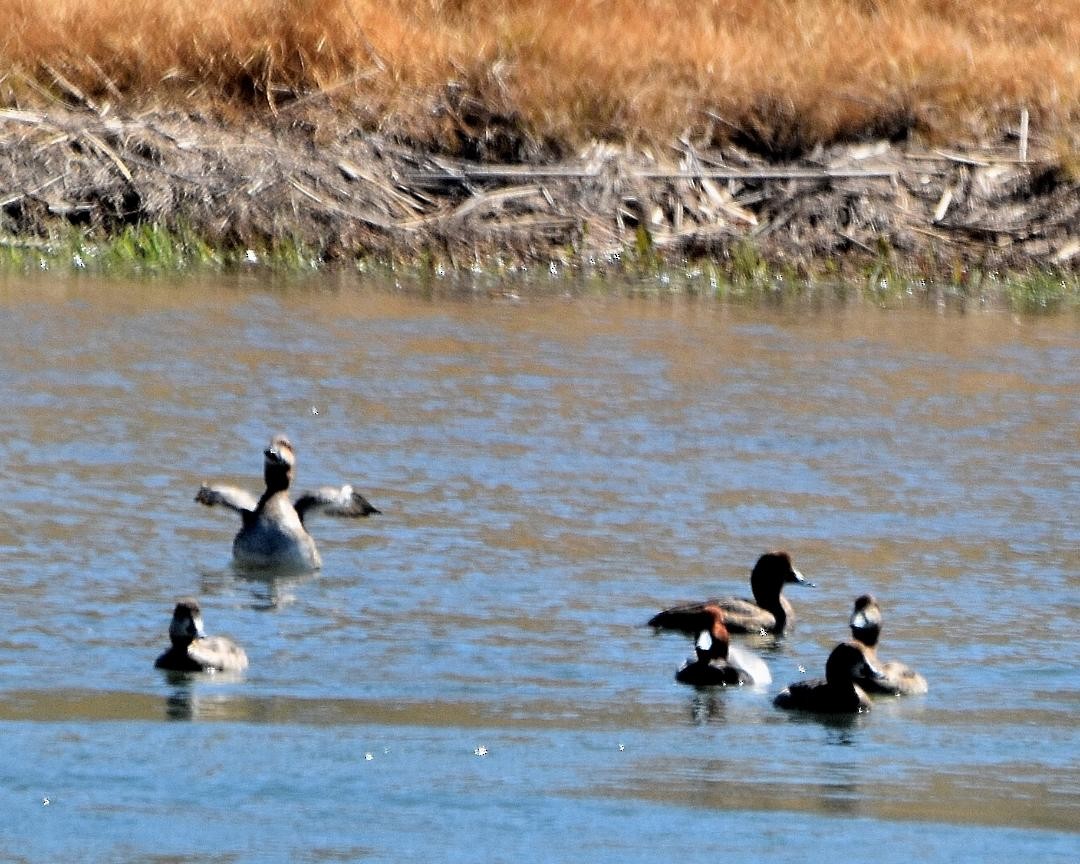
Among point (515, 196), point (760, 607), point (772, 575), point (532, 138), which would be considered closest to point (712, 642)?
point (760, 607)

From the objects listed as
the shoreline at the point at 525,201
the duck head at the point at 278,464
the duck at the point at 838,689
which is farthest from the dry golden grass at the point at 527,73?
the duck at the point at 838,689

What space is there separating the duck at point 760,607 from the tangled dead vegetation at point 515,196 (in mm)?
10338

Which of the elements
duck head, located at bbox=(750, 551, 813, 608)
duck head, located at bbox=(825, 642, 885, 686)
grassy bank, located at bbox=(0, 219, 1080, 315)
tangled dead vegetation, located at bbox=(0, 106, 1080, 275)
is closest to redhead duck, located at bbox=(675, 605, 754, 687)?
duck head, located at bbox=(825, 642, 885, 686)

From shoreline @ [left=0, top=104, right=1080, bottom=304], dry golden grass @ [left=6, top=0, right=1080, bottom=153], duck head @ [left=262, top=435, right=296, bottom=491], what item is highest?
dry golden grass @ [left=6, top=0, right=1080, bottom=153]

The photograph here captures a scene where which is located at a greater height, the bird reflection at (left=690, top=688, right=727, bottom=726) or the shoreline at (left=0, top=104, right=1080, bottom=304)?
the shoreline at (left=0, top=104, right=1080, bottom=304)

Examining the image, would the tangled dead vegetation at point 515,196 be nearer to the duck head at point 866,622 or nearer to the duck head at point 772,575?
the duck head at point 772,575

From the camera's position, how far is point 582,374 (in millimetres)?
14531

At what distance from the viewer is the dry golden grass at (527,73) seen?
69.1 ft

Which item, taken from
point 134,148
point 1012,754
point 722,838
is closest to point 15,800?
point 722,838

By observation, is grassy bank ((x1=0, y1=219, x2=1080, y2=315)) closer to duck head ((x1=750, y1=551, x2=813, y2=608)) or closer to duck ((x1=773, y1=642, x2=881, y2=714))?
duck head ((x1=750, y1=551, x2=813, y2=608))

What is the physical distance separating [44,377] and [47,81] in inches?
313

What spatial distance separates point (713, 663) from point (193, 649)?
1653mm

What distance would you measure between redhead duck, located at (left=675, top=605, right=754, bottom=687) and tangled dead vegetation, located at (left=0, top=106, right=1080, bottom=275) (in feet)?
37.6

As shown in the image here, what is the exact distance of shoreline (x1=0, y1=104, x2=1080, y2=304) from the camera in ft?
64.2
